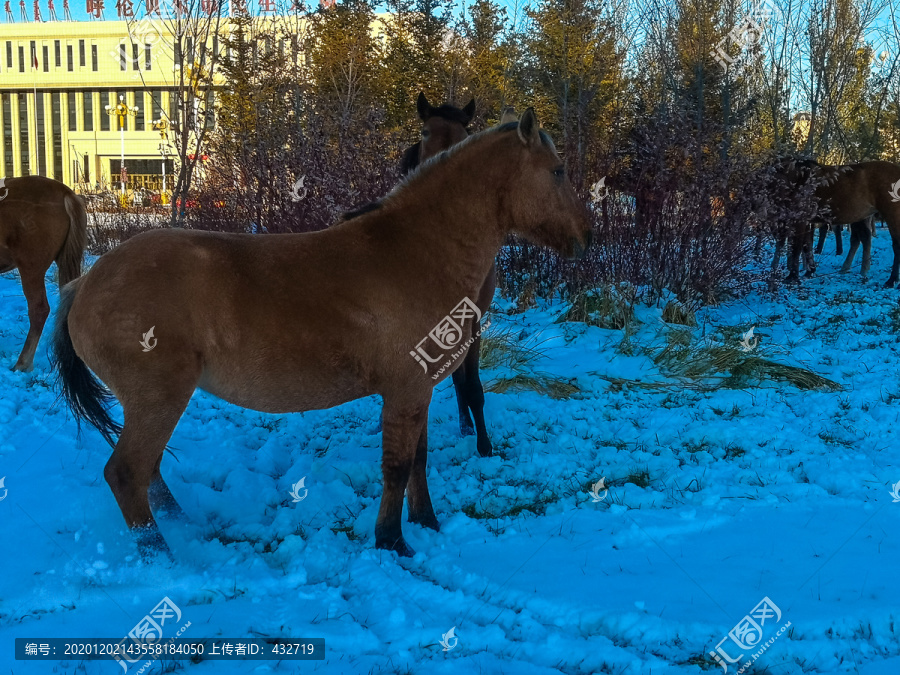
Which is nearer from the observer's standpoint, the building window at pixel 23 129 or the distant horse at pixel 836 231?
the distant horse at pixel 836 231

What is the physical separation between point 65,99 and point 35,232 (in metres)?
83.7

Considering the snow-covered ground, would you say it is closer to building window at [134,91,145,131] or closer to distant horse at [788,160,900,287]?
distant horse at [788,160,900,287]

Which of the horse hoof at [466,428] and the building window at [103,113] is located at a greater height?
the building window at [103,113]

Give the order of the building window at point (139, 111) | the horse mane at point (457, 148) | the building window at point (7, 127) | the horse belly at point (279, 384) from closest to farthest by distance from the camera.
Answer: the horse belly at point (279, 384), the horse mane at point (457, 148), the building window at point (139, 111), the building window at point (7, 127)

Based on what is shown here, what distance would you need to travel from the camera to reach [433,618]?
281 centimetres

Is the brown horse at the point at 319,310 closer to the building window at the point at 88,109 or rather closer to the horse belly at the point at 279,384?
the horse belly at the point at 279,384

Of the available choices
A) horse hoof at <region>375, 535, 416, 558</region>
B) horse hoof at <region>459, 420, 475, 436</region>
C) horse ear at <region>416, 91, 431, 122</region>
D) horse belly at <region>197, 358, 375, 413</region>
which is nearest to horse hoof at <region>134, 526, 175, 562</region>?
horse belly at <region>197, 358, 375, 413</region>

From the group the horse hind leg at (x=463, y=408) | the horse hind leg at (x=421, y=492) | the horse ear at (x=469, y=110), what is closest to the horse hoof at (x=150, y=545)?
the horse hind leg at (x=421, y=492)

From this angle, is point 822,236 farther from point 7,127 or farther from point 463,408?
point 7,127

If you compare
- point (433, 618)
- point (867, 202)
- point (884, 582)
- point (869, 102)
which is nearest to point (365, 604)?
point (433, 618)

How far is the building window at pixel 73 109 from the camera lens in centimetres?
7612

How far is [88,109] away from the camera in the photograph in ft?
249

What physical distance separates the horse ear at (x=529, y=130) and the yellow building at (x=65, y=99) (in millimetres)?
74930

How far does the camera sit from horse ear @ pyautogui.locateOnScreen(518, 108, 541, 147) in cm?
339
